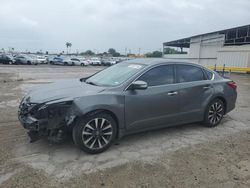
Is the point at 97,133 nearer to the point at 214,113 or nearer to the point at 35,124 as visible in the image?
the point at 35,124

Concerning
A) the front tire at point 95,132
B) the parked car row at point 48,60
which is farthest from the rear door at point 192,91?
the parked car row at point 48,60

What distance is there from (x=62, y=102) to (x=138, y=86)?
1.30 meters

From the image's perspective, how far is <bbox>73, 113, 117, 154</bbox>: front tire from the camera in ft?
11.9

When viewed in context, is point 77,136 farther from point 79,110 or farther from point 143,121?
point 143,121

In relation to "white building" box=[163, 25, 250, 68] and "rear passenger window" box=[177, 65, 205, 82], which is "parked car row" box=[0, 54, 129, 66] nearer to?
"white building" box=[163, 25, 250, 68]

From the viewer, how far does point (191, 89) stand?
4824 mm

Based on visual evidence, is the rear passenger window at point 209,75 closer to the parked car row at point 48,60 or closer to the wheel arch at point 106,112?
the wheel arch at point 106,112

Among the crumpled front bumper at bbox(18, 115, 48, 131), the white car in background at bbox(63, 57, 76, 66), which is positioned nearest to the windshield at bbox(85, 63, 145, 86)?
the crumpled front bumper at bbox(18, 115, 48, 131)

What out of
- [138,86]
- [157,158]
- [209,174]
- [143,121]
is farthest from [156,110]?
[209,174]

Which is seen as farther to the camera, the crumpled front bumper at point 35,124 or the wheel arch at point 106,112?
the wheel arch at point 106,112

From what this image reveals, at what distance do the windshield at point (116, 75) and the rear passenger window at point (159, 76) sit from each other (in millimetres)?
211

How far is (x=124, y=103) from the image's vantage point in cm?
396

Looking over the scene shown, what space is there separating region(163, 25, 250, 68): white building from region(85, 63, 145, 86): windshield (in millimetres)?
22335

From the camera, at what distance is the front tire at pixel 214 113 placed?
205 inches
